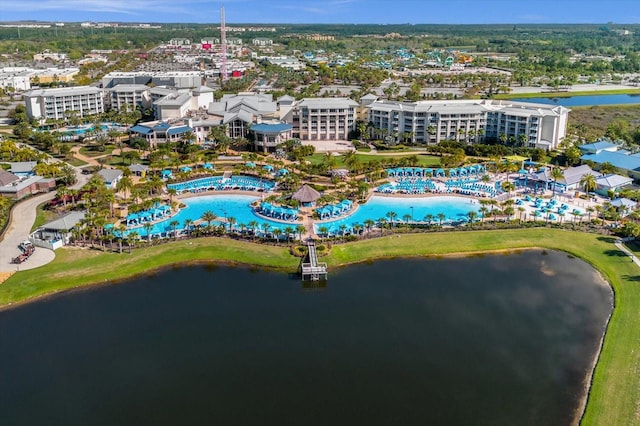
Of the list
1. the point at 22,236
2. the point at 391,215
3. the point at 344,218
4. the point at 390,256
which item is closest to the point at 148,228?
the point at 22,236

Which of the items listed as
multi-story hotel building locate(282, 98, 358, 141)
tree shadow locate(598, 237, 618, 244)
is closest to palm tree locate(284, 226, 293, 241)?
tree shadow locate(598, 237, 618, 244)

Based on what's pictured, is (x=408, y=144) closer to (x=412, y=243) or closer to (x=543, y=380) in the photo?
(x=412, y=243)

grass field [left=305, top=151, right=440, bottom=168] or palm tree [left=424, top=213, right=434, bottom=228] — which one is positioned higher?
grass field [left=305, top=151, right=440, bottom=168]

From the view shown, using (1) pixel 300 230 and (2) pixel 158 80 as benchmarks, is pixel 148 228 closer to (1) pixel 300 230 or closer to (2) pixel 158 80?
(1) pixel 300 230

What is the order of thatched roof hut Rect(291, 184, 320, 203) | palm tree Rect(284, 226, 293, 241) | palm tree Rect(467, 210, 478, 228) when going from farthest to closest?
thatched roof hut Rect(291, 184, 320, 203) < palm tree Rect(467, 210, 478, 228) < palm tree Rect(284, 226, 293, 241)

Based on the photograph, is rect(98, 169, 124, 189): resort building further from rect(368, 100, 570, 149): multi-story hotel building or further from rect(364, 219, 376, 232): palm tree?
rect(368, 100, 570, 149): multi-story hotel building
